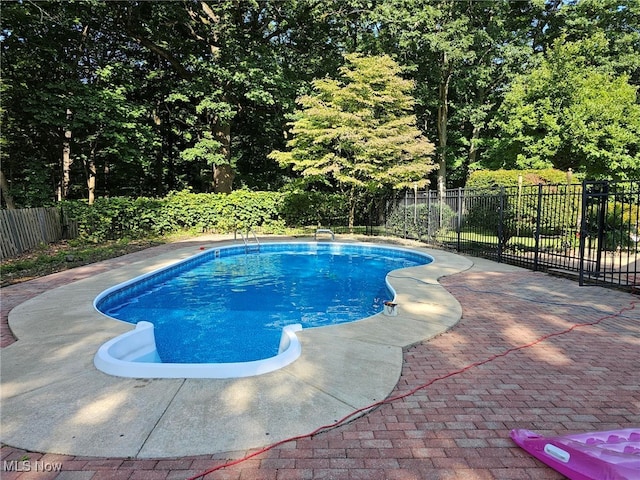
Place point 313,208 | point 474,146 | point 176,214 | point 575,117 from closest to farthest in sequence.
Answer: point 176,214 < point 575,117 < point 313,208 < point 474,146

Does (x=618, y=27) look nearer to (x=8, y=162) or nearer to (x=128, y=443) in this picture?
(x=128, y=443)

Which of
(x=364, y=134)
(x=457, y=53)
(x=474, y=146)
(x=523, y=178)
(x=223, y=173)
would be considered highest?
(x=457, y=53)

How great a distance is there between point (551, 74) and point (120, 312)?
2105 cm

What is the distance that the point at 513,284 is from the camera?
750cm

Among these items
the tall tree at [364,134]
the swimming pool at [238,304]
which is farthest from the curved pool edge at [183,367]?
the tall tree at [364,134]

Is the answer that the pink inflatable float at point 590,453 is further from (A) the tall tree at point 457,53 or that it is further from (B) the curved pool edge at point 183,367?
(A) the tall tree at point 457,53

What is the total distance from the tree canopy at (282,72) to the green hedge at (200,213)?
2083 millimetres

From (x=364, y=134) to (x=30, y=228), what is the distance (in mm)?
11848

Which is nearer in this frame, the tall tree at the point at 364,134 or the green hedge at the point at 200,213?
the green hedge at the point at 200,213

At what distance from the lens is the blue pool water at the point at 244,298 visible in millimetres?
5531

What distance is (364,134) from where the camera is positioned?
14.8 m

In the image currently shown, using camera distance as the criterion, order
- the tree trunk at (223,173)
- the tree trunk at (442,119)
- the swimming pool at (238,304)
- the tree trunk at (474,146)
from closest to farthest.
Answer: the swimming pool at (238,304), the tree trunk at (223,173), the tree trunk at (442,119), the tree trunk at (474,146)

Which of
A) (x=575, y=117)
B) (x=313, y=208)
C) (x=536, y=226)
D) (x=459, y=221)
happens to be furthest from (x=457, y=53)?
(x=536, y=226)

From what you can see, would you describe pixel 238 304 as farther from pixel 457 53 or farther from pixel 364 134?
pixel 457 53
